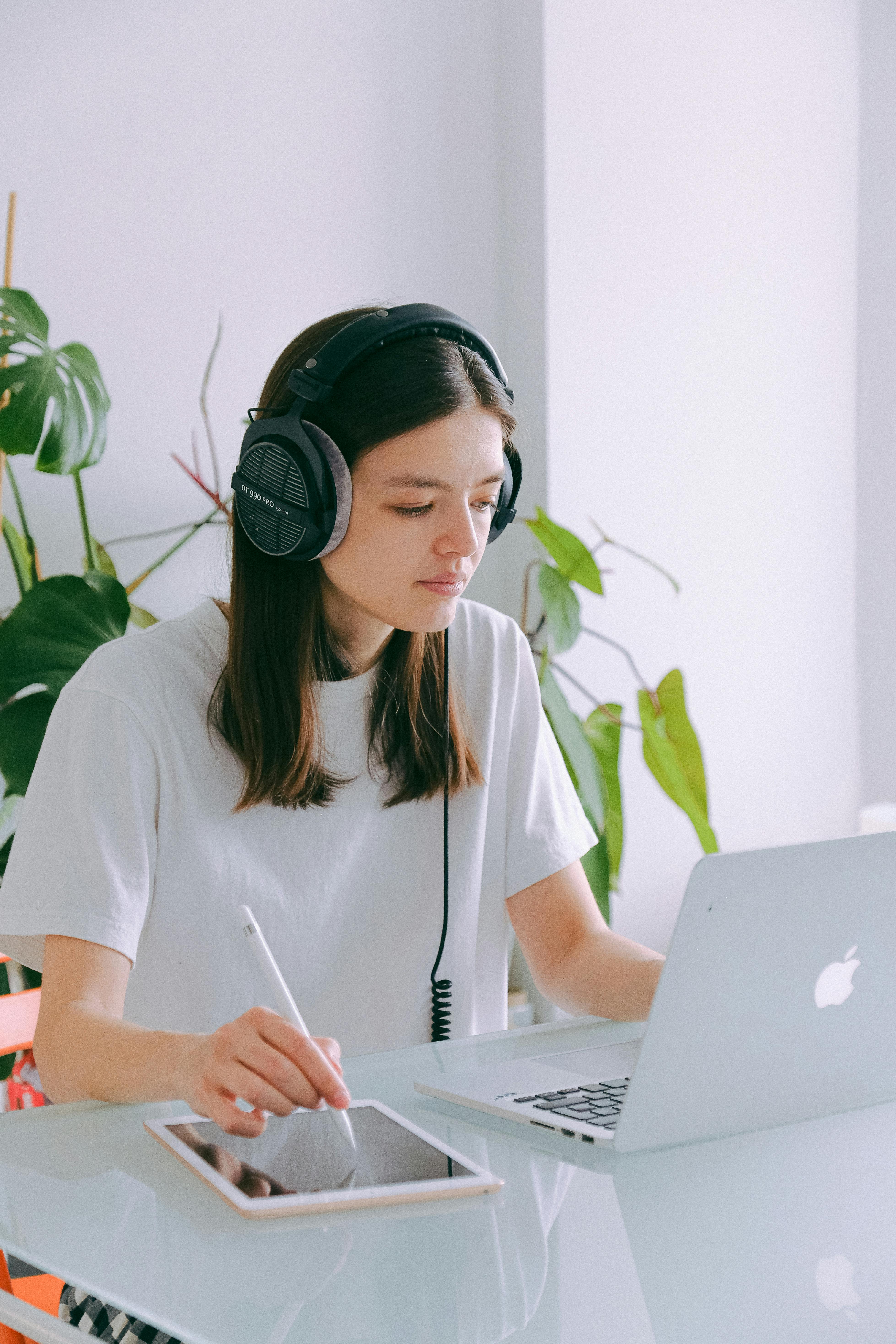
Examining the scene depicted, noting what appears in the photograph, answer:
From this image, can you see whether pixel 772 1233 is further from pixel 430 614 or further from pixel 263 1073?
pixel 430 614

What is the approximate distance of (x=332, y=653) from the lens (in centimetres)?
124

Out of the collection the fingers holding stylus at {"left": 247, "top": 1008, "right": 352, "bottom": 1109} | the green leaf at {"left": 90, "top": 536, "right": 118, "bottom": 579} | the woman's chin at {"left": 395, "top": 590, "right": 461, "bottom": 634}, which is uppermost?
the woman's chin at {"left": 395, "top": 590, "right": 461, "bottom": 634}

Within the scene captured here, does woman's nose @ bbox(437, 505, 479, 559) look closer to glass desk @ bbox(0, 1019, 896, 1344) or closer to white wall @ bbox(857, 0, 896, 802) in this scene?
glass desk @ bbox(0, 1019, 896, 1344)

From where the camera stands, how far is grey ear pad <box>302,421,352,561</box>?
3.49ft

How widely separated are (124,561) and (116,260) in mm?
462

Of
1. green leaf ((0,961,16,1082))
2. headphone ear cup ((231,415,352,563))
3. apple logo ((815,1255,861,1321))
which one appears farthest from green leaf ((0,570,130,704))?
apple logo ((815,1255,861,1321))

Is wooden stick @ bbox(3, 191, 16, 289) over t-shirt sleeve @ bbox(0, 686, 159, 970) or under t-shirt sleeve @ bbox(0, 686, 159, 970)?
over

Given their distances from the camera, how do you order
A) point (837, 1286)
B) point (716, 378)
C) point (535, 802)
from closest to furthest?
point (837, 1286) < point (535, 802) < point (716, 378)

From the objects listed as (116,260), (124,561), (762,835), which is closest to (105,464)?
(124,561)

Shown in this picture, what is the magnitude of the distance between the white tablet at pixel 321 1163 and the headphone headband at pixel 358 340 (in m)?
0.56

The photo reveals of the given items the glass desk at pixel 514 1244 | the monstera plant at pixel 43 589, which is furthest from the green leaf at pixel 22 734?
the glass desk at pixel 514 1244

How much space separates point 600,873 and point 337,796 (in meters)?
0.75

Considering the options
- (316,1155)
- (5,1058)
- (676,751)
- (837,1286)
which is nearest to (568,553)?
(676,751)

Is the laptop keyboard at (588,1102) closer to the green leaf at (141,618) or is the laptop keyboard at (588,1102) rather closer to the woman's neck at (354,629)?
the woman's neck at (354,629)
